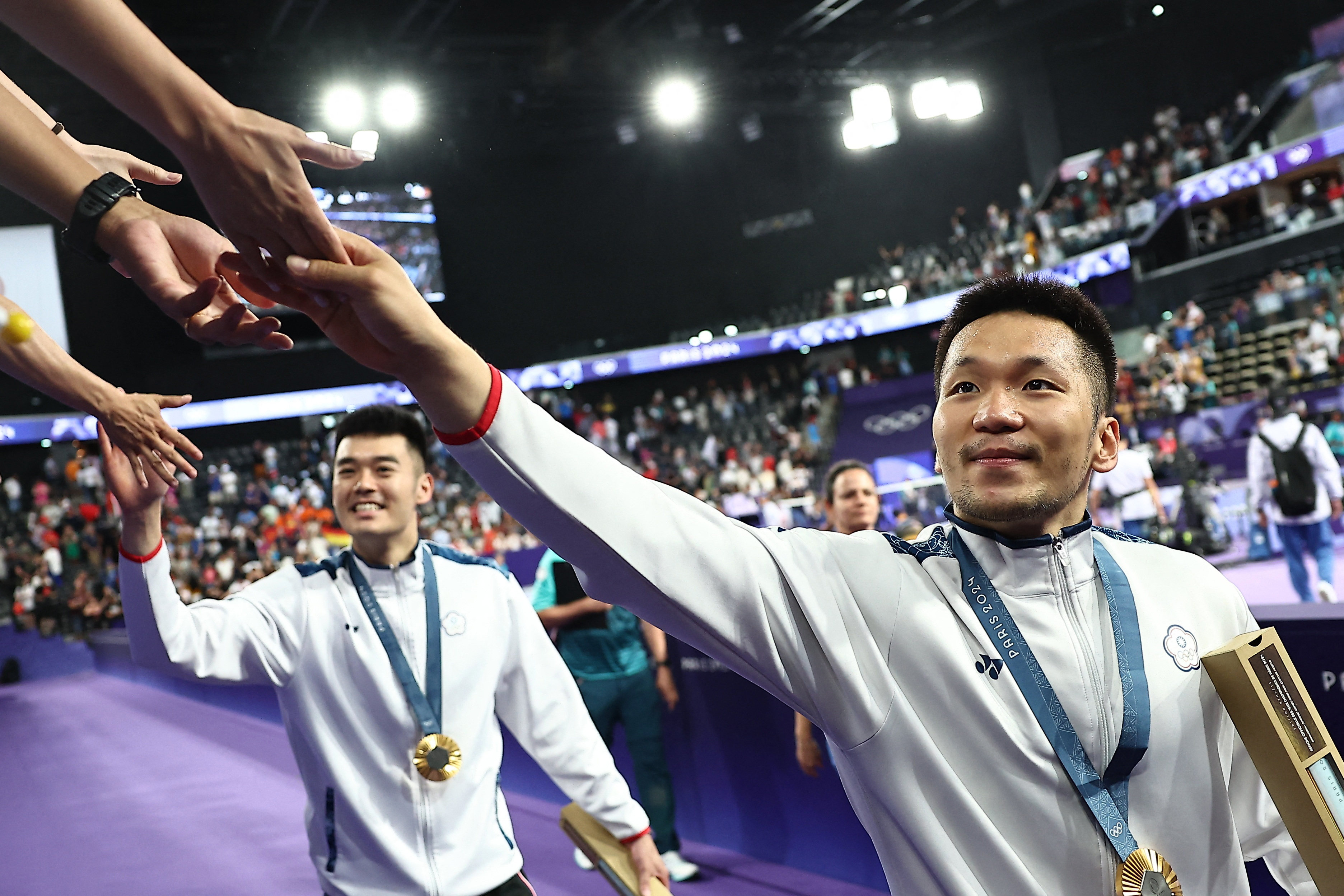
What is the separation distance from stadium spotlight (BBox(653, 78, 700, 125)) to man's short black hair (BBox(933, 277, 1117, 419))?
58.5 ft

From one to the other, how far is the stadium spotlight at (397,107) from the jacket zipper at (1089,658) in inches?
125

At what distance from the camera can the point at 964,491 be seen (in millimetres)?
1296

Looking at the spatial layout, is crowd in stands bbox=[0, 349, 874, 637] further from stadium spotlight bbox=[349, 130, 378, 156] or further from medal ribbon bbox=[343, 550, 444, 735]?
stadium spotlight bbox=[349, 130, 378, 156]

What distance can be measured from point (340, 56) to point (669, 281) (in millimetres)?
21020

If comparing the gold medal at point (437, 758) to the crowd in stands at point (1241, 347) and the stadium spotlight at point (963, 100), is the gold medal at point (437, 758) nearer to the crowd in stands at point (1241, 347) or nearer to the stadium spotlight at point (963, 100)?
the crowd in stands at point (1241, 347)

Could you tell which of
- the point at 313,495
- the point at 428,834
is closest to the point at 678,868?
the point at 428,834

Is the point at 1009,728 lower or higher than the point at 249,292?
lower

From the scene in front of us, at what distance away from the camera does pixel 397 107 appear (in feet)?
12.4

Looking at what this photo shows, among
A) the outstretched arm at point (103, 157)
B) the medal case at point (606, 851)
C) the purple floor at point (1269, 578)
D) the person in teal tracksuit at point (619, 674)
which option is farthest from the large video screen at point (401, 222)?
the purple floor at point (1269, 578)

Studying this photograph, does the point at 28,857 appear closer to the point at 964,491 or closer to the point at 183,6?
the point at 183,6

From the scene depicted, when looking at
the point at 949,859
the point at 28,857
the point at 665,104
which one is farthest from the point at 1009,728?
the point at 665,104

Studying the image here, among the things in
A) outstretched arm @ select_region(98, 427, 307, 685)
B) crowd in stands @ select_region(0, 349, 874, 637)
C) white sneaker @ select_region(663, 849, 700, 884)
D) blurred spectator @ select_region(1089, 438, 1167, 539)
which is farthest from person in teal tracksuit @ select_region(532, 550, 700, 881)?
blurred spectator @ select_region(1089, 438, 1167, 539)

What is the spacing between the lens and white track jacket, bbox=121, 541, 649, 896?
7.17 ft

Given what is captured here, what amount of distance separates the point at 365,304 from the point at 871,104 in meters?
19.6
